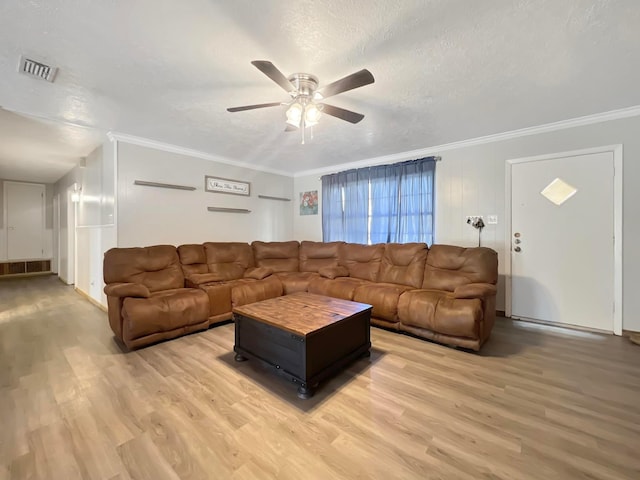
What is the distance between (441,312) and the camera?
102 inches

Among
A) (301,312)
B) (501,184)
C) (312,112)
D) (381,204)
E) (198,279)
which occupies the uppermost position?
(312,112)

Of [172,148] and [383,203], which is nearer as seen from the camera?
[172,148]

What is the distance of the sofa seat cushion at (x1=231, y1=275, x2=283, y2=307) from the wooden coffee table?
911 millimetres

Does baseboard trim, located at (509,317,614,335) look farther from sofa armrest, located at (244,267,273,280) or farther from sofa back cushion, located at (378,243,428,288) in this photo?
sofa armrest, located at (244,267,273,280)

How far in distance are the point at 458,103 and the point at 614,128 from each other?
6.05ft

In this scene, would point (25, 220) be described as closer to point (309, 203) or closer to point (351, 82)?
point (309, 203)

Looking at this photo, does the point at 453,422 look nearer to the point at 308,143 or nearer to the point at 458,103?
the point at 458,103

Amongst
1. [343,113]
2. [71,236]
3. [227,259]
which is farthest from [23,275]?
[343,113]

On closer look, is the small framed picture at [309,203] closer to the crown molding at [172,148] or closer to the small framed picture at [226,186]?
the crown molding at [172,148]

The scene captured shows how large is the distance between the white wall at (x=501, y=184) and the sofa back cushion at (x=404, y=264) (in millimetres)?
611

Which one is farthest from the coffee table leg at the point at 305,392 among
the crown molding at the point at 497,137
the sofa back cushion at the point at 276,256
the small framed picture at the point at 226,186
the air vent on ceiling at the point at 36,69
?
the crown molding at the point at 497,137

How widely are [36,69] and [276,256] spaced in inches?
129

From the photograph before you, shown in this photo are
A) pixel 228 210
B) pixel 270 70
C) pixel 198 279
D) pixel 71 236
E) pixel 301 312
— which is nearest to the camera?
pixel 270 70

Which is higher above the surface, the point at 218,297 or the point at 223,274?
the point at 223,274
